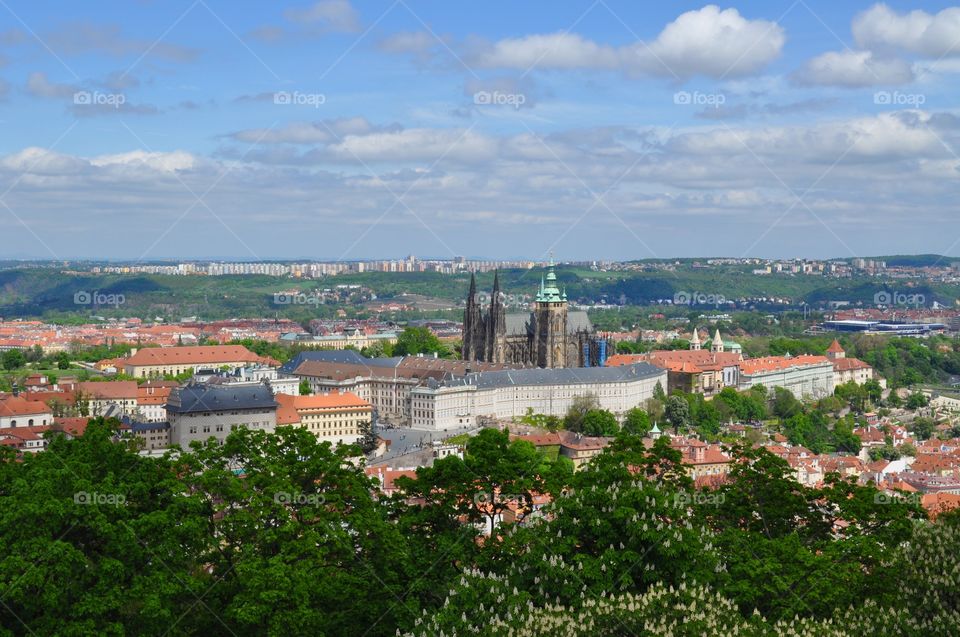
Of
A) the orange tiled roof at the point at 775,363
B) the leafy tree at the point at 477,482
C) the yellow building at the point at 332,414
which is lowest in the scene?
the orange tiled roof at the point at 775,363

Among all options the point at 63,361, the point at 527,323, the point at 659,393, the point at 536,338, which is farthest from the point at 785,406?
the point at 63,361

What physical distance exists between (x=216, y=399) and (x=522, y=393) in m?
31.9

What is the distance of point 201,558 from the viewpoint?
24.8 meters

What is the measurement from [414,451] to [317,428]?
13.4 metres

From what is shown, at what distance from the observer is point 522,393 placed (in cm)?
9975

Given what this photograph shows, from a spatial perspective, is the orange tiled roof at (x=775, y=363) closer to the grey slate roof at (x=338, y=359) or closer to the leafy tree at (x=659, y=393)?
the leafy tree at (x=659, y=393)

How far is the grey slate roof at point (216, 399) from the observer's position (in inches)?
2894

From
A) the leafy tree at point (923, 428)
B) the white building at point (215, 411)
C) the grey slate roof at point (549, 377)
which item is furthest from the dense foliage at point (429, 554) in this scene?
the grey slate roof at point (549, 377)

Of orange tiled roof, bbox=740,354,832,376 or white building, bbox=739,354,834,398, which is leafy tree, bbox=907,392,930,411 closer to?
white building, bbox=739,354,834,398

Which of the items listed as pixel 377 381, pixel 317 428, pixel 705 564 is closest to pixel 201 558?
pixel 705 564

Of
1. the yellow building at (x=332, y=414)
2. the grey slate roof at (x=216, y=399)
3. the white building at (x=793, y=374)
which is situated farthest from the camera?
the white building at (x=793, y=374)

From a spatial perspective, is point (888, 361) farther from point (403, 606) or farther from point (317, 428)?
point (403, 606)

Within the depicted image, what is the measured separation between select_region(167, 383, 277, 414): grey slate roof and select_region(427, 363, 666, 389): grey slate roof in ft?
64.3

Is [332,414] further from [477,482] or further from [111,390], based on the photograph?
[477,482]
